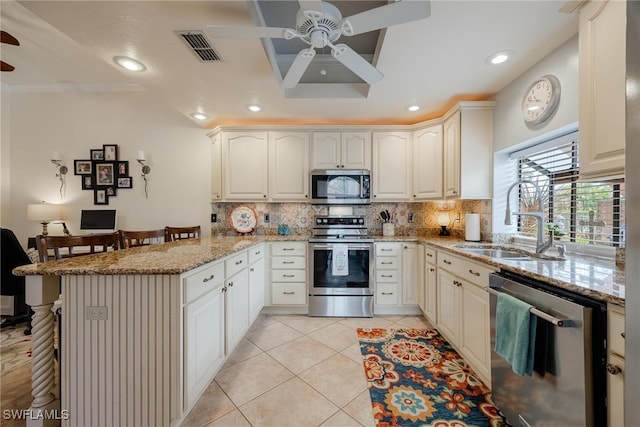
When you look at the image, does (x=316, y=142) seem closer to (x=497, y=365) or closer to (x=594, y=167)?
(x=594, y=167)

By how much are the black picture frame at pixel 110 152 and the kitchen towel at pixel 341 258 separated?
338 cm

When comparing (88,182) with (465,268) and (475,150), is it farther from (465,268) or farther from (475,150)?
(475,150)

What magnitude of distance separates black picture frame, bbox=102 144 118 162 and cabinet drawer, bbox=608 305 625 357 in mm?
4897

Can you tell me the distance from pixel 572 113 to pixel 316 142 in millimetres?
2329

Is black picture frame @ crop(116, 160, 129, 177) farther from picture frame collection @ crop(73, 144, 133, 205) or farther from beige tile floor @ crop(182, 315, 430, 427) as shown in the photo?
beige tile floor @ crop(182, 315, 430, 427)

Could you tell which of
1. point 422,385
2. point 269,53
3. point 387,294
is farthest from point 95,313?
point 387,294

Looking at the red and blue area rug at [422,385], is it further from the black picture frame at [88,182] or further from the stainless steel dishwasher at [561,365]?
the black picture frame at [88,182]

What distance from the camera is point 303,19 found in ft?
4.04

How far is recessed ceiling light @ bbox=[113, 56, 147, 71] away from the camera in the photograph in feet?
5.92

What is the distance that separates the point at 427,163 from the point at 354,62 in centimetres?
185

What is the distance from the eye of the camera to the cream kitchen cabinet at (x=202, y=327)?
1351 mm

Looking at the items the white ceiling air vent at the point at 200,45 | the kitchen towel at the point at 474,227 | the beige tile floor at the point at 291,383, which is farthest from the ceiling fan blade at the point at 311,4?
the kitchen towel at the point at 474,227

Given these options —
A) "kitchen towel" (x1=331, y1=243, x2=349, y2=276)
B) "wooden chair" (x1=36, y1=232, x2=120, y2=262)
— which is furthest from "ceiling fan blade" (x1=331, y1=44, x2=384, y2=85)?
"wooden chair" (x1=36, y1=232, x2=120, y2=262)

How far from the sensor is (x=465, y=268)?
1902 millimetres
